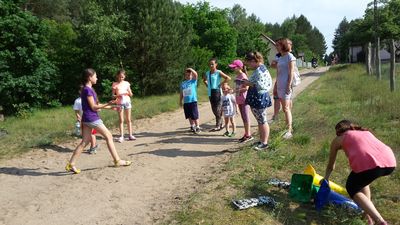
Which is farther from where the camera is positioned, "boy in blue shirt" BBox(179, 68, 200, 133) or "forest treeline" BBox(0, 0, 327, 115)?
"forest treeline" BBox(0, 0, 327, 115)

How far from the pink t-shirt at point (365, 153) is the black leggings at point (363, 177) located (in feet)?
0.16

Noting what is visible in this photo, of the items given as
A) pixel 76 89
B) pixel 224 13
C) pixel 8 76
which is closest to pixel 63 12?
pixel 224 13

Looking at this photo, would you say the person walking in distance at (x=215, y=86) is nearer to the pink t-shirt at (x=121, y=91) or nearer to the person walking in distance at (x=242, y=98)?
the person walking in distance at (x=242, y=98)

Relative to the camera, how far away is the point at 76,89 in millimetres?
25156

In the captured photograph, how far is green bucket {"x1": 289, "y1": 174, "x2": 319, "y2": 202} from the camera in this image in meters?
5.76

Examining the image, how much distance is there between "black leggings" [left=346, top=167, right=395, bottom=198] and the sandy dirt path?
2.21 metres

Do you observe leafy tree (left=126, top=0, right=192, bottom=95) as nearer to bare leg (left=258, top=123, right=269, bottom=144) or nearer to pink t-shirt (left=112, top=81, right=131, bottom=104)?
pink t-shirt (left=112, top=81, right=131, bottom=104)

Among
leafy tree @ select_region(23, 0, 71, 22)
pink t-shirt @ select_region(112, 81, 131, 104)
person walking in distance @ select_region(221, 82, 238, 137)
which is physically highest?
leafy tree @ select_region(23, 0, 71, 22)

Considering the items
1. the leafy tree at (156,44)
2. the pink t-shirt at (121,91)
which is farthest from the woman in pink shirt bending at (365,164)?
the leafy tree at (156,44)

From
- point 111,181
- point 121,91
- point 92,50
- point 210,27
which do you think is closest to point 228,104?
point 121,91

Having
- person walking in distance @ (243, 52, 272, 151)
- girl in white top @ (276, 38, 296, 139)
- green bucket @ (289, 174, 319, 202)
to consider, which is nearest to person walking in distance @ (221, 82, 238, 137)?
girl in white top @ (276, 38, 296, 139)

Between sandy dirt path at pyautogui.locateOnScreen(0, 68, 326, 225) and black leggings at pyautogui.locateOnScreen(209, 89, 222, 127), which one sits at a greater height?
black leggings at pyautogui.locateOnScreen(209, 89, 222, 127)

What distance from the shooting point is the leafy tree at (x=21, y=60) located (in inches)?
796

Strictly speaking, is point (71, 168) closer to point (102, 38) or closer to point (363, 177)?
point (363, 177)
